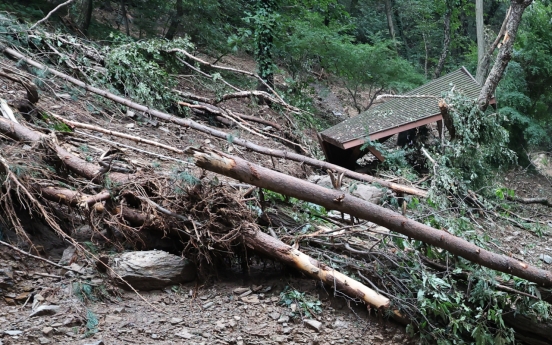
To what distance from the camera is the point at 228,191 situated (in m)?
4.21

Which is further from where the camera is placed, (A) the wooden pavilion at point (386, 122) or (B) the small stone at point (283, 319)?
(A) the wooden pavilion at point (386, 122)

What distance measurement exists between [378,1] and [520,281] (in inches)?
844

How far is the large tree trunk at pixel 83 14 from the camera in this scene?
1006 centimetres

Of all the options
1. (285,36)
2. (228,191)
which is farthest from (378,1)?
(228,191)

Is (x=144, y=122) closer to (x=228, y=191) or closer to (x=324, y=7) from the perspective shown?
(x=228, y=191)

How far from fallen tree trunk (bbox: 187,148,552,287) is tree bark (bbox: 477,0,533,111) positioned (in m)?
4.35

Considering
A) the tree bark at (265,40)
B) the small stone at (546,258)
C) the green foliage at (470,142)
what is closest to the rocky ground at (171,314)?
the small stone at (546,258)

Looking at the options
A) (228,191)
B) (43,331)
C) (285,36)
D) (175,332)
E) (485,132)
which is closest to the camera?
(43,331)

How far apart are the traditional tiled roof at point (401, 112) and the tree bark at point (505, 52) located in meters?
0.48

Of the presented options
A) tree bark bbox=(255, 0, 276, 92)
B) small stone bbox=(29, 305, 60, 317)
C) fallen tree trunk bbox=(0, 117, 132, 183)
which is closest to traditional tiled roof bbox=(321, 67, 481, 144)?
tree bark bbox=(255, 0, 276, 92)

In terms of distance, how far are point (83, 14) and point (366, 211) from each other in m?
8.45

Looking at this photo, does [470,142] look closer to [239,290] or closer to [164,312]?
[239,290]

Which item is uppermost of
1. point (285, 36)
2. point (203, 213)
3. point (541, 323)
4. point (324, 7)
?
point (324, 7)

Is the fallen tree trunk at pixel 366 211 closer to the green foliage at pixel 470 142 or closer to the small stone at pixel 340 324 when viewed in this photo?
the small stone at pixel 340 324
